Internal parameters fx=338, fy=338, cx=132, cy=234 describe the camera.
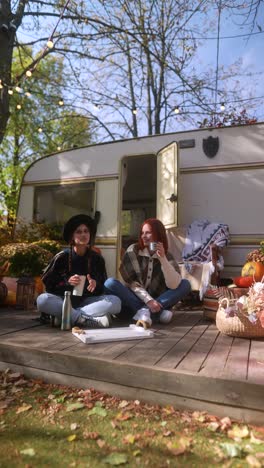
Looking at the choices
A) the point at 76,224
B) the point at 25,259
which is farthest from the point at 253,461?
the point at 25,259

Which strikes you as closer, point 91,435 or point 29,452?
point 29,452

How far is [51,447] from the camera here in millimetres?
1536

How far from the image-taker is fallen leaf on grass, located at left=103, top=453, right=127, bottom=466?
1.42 meters

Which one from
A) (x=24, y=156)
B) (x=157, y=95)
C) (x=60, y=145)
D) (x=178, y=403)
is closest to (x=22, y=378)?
(x=178, y=403)

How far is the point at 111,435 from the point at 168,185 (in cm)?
406

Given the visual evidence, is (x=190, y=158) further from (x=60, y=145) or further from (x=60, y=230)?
(x=60, y=145)

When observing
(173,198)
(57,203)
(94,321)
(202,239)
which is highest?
(57,203)

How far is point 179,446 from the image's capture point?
5.04 ft

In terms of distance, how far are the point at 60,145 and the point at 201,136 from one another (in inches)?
485

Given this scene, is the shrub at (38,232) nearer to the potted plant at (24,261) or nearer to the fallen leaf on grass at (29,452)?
the potted plant at (24,261)

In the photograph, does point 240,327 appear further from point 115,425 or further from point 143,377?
point 115,425

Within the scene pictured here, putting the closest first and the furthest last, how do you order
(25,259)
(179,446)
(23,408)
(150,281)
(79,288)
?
(179,446)
(23,408)
(79,288)
(150,281)
(25,259)

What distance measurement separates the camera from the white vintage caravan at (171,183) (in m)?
4.87

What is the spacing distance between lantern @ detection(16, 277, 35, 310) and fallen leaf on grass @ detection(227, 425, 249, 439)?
10.3 ft
